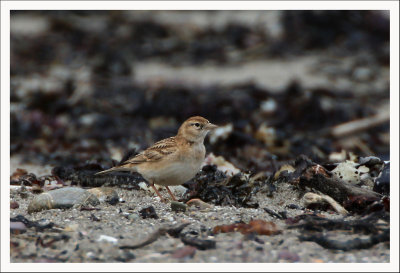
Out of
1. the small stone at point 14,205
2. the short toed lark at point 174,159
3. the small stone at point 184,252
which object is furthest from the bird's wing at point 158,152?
the small stone at point 184,252

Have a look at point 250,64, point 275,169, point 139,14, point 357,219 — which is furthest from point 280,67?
point 357,219

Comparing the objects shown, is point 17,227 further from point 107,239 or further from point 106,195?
point 106,195

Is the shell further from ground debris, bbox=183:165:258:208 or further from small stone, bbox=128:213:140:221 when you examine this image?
ground debris, bbox=183:165:258:208

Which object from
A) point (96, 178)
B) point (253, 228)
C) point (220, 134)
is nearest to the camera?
point (253, 228)

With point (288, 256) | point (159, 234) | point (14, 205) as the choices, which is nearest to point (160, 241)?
point (159, 234)

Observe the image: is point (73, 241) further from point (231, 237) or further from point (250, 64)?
point (250, 64)
